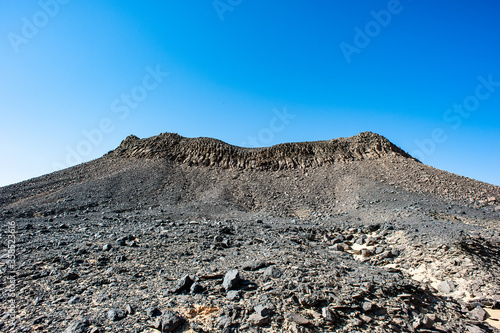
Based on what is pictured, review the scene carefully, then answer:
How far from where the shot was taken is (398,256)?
9867mm

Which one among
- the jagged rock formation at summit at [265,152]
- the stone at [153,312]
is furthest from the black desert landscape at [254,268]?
the jagged rock formation at summit at [265,152]

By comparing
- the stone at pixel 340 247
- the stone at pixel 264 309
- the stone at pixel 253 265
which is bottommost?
the stone at pixel 264 309

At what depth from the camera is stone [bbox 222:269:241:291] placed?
5.61 meters

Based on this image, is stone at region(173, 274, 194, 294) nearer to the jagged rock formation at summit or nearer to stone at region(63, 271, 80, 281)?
stone at region(63, 271, 80, 281)

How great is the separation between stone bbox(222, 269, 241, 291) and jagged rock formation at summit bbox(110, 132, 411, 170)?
22.9m

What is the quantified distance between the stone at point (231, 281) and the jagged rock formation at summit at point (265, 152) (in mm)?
22884

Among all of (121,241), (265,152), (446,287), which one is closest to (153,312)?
(121,241)

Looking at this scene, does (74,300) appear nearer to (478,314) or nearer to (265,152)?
(478,314)

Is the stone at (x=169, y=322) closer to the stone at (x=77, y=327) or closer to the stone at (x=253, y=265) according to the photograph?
the stone at (x=77, y=327)

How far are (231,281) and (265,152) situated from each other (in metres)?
25.1

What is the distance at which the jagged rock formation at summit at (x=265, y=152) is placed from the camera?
29016 millimetres

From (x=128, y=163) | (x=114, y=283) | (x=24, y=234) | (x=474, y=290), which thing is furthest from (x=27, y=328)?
(x=128, y=163)

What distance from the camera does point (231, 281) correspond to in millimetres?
5680

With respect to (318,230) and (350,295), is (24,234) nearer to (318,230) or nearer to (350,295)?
(350,295)
